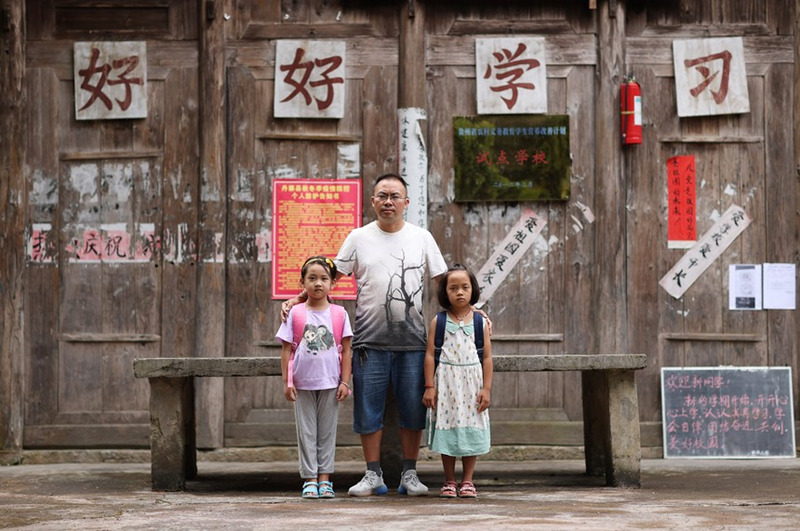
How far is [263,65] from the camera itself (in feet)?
28.5

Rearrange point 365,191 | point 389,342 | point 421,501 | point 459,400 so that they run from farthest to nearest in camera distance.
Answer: point 365,191 < point 389,342 < point 459,400 < point 421,501

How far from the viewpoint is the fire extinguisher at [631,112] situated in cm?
855

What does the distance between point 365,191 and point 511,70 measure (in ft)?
4.49

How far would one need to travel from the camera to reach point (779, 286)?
8.70 m

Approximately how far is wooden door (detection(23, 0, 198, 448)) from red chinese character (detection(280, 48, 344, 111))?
2.34ft

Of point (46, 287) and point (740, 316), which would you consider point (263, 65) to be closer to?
point (46, 287)

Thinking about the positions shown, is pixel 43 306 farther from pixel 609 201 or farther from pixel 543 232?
pixel 609 201

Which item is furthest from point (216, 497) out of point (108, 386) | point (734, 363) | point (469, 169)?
point (734, 363)

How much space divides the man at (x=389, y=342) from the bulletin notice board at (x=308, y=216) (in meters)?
2.19

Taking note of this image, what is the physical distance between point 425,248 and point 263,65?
2.81 metres

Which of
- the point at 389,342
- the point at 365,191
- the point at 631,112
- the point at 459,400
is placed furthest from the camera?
the point at 365,191

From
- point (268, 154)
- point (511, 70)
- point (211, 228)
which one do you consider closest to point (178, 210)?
point (211, 228)

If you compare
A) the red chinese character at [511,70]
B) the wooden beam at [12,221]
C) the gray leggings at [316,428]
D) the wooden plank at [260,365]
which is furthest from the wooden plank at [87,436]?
the red chinese character at [511,70]

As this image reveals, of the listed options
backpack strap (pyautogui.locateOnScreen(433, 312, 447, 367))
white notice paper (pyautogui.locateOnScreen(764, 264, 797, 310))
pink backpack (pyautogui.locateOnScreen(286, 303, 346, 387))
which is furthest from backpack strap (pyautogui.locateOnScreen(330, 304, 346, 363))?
white notice paper (pyautogui.locateOnScreen(764, 264, 797, 310))
